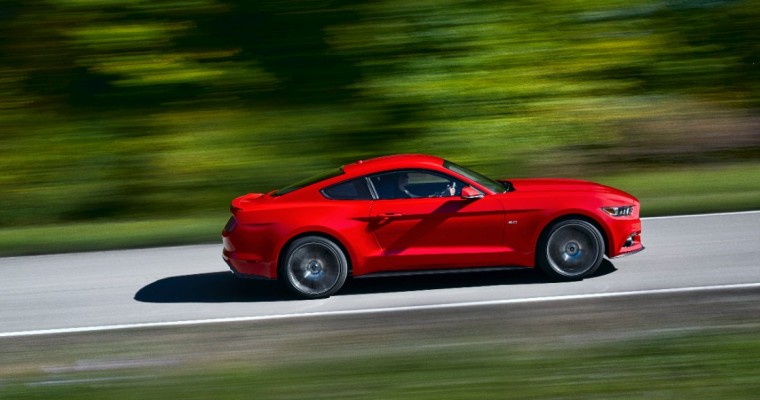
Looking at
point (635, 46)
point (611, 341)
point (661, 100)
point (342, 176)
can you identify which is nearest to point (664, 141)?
point (661, 100)

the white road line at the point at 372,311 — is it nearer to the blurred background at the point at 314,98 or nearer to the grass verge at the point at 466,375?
the grass verge at the point at 466,375

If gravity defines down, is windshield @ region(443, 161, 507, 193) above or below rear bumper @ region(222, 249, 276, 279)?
above

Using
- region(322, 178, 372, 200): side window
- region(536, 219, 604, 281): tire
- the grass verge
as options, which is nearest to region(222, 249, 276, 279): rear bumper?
region(322, 178, 372, 200): side window

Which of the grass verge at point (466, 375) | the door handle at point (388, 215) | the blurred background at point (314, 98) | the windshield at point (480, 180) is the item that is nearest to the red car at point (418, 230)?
the door handle at point (388, 215)

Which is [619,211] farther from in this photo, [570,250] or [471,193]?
[471,193]

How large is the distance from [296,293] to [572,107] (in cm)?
Result: 1091

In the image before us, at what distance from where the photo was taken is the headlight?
938 cm

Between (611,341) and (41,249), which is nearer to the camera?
(611,341)

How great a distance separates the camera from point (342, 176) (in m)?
9.52

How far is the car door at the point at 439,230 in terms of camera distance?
9.25m

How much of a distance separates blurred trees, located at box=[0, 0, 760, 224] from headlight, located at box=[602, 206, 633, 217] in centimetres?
778

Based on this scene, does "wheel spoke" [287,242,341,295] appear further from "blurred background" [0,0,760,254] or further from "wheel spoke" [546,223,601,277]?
"blurred background" [0,0,760,254]

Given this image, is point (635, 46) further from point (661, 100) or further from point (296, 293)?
point (296, 293)

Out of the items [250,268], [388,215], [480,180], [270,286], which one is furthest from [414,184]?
[270,286]
